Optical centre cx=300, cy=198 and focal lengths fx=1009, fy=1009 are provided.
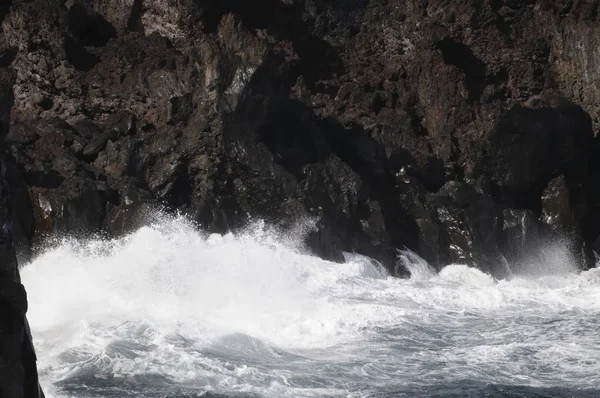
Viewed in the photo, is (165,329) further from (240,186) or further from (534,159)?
(534,159)

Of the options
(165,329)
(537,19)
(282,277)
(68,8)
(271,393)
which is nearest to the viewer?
(271,393)

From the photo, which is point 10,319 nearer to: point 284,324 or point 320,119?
point 284,324

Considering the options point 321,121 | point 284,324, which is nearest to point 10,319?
point 284,324

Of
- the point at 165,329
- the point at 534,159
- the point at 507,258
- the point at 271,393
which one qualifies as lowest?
the point at 271,393

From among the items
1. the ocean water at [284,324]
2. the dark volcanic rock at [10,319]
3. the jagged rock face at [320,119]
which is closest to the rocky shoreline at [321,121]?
the jagged rock face at [320,119]

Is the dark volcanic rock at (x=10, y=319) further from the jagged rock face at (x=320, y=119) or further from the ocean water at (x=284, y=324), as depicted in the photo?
the jagged rock face at (x=320, y=119)

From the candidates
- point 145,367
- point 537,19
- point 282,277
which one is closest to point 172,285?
point 282,277

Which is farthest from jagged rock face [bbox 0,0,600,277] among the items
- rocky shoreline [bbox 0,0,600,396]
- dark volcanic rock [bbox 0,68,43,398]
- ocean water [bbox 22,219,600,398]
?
dark volcanic rock [bbox 0,68,43,398]
